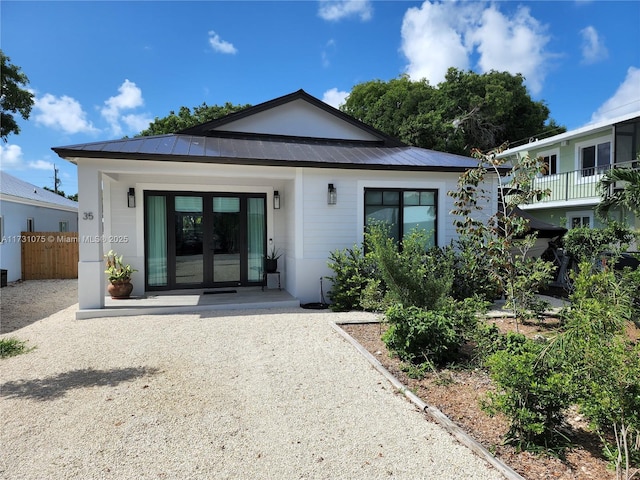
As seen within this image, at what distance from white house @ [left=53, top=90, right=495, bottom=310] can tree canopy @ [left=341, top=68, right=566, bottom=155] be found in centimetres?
1695

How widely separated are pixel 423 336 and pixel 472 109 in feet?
86.4

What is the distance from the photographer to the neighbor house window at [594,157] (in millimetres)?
14961

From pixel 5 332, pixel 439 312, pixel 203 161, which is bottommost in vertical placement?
pixel 5 332

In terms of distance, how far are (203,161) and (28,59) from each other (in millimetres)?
8476

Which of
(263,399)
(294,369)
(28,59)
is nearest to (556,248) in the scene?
(294,369)

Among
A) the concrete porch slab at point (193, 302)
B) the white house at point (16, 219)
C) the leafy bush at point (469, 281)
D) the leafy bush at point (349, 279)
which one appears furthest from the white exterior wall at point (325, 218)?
the white house at point (16, 219)

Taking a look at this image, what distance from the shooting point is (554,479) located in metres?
2.41

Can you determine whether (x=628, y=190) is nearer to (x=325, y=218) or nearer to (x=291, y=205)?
(x=325, y=218)

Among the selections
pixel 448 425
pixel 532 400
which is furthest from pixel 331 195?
pixel 532 400

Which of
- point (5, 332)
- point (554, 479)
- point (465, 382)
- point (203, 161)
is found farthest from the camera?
point (203, 161)

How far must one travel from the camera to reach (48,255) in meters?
14.0

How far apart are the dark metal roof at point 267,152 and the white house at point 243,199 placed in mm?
29

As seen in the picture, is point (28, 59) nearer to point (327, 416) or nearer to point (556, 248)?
point (327, 416)

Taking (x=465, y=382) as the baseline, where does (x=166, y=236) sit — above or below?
above
